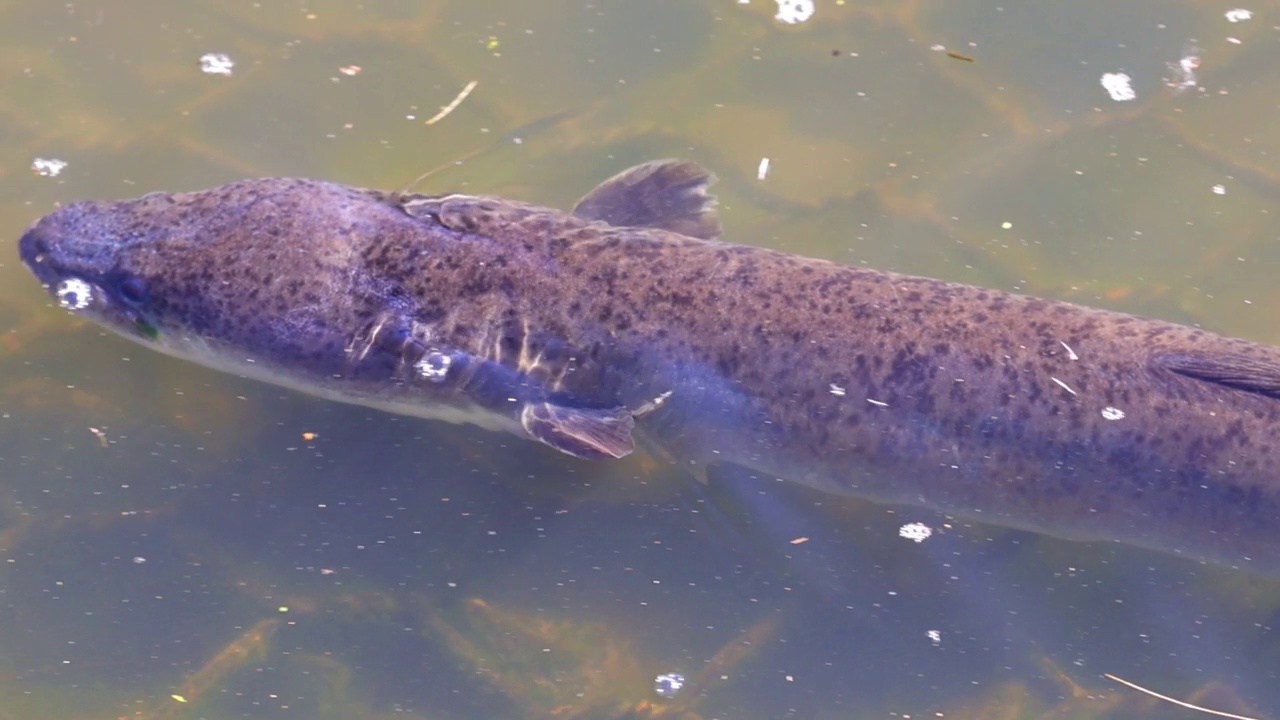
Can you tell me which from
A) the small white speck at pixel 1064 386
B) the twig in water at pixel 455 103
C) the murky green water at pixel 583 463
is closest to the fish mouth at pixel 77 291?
the murky green water at pixel 583 463

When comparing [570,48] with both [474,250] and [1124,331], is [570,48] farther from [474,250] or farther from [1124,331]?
[1124,331]

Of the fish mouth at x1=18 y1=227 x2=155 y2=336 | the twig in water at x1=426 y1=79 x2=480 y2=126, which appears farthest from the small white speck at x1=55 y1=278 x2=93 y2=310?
the twig in water at x1=426 y1=79 x2=480 y2=126

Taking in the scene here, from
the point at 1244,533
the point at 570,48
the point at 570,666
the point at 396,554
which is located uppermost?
the point at 570,48

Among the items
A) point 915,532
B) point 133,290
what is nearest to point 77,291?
point 133,290

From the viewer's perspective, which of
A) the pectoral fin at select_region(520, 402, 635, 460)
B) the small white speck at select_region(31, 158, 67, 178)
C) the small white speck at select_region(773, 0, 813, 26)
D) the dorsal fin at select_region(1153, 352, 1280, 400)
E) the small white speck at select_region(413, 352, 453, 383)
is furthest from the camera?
the small white speck at select_region(773, 0, 813, 26)

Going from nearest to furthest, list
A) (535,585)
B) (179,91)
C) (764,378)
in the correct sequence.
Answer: (764,378)
(535,585)
(179,91)

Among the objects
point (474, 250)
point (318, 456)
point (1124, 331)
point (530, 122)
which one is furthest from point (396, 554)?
point (1124, 331)

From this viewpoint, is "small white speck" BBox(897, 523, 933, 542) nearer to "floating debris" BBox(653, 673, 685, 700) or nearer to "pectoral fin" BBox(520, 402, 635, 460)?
"floating debris" BBox(653, 673, 685, 700)
